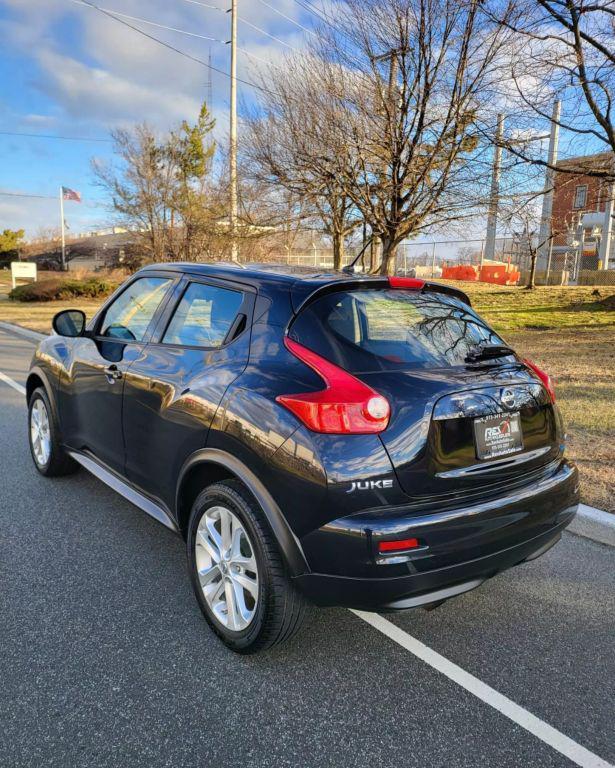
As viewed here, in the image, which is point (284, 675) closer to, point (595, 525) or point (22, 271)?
point (595, 525)

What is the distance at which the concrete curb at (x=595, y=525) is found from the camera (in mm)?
3775

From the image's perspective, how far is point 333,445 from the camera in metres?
2.24

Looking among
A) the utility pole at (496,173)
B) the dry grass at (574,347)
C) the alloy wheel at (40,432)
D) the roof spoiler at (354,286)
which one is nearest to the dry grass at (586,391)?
the dry grass at (574,347)

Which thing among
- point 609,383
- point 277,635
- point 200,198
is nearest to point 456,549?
point 277,635

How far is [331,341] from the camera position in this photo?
2496 millimetres

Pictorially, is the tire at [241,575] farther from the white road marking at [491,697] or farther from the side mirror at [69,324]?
the side mirror at [69,324]

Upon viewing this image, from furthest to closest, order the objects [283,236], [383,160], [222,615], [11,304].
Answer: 1. [11,304]
2. [283,236]
3. [383,160]
4. [222,615]

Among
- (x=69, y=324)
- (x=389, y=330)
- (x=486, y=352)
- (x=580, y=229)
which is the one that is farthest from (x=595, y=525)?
(x=580, y=229)

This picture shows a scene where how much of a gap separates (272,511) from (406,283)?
136 cm

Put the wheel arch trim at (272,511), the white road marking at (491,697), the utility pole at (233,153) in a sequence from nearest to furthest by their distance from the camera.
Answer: the white road marking at (491,697), the wheel arch trim at (272,511), the utility pole at (233,153)

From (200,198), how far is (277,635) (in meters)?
17.2

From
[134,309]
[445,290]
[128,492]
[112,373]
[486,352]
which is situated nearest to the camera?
[486,352]

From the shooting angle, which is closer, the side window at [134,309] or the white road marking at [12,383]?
the side window at [134,309]

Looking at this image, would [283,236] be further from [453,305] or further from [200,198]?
[453,305]
